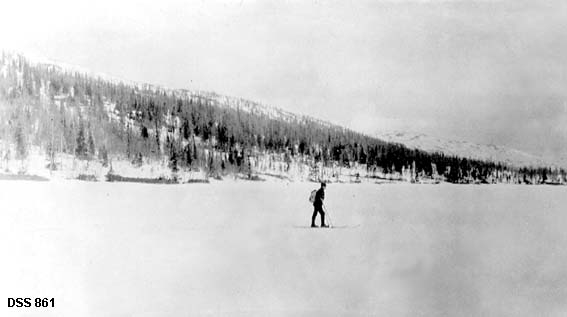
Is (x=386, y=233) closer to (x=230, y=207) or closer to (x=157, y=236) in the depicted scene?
(x=230, y=207)

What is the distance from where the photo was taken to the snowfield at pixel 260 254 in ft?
11.8

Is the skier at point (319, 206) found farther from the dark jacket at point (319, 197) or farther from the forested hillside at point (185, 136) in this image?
the forested hillside at point (185, 136)

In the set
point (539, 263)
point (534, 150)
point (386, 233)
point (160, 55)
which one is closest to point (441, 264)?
point (386, 233)

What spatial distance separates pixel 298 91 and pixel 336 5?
590mm

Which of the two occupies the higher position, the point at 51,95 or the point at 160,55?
the point at 160,55

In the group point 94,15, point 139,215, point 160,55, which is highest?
point 94,15

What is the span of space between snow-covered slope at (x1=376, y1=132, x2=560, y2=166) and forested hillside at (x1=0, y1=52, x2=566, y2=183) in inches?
1.5

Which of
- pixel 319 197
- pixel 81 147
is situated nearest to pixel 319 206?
pixel 319 197

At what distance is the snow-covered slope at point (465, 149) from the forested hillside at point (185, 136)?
0.12 ft

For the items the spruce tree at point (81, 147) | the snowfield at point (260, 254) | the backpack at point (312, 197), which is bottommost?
the snowfield at point (260, 254)

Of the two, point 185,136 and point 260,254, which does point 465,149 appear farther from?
point 185,136

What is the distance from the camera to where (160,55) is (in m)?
3.72

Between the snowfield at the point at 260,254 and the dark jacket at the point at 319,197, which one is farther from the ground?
the dark jacket at the point at 319,197

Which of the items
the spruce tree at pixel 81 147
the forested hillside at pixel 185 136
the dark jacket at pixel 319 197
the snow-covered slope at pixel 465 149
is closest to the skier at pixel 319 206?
the dark jacket at pixel 319 197
